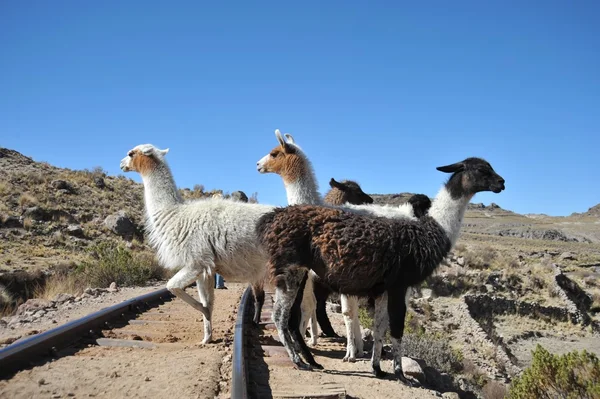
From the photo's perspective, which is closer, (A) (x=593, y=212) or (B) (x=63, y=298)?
(B) (x=63, y=298)

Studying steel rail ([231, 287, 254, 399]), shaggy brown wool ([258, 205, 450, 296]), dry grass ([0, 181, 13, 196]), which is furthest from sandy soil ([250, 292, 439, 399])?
dry grass ([0, 181, 13, 196])

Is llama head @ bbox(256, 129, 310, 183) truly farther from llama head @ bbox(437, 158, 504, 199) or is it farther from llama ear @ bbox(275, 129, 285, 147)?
llama head @ bbox(437, 158, 504, 199)

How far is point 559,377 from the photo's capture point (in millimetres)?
6602

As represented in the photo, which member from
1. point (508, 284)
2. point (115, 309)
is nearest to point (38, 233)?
point (115, 309)

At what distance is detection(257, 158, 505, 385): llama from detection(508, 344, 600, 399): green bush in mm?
1611

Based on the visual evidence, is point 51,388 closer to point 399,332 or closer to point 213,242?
point 213,242

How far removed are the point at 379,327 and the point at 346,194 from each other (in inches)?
145

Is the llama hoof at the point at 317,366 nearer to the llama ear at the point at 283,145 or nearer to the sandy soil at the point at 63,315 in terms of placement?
the llama ear at the point at 283,145

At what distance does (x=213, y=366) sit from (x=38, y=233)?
19.9 m

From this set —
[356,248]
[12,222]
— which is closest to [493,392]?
[356,248]

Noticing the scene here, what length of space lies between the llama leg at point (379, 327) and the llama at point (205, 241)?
175 centimetres

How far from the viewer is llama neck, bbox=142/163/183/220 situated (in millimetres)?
7961

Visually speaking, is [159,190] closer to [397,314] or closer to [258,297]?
[258,297]

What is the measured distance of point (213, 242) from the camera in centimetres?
730
